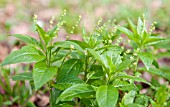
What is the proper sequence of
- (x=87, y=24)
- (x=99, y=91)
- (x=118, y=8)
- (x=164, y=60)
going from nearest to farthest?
(x=99, y=91)
(x=164, y=60)
(x=87, y=24)
(x=118, y=8)

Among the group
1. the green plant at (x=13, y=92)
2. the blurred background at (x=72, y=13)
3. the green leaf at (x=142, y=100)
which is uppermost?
the blurred background at (x=72, y=13)

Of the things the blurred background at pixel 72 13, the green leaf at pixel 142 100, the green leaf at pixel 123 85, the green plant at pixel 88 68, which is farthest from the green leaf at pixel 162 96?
the blurred background at pixel 72 13

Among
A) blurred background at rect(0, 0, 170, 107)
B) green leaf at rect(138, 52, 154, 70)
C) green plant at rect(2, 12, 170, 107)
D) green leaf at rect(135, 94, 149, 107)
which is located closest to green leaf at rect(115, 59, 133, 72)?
green plant at rect(2, 12, 170, 107)

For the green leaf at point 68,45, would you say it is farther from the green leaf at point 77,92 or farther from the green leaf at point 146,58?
the green leaf at point 146,58

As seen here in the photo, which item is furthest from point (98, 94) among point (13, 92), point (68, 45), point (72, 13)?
point (72, 13)

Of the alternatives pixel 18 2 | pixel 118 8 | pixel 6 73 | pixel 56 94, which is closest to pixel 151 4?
pixel 118 8

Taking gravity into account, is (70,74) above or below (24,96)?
above

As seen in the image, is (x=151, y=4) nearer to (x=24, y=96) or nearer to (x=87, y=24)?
(x=87, y=24)
